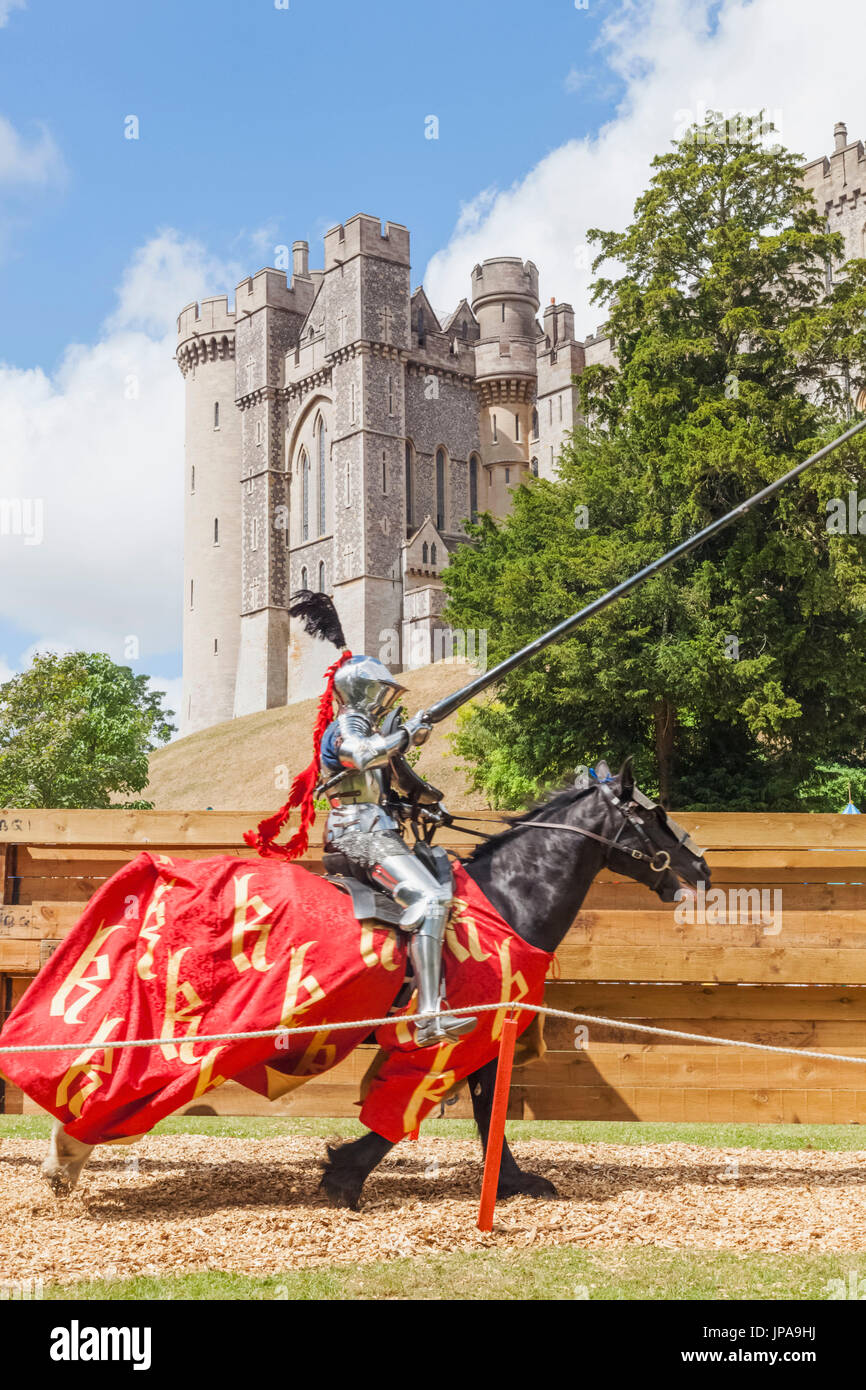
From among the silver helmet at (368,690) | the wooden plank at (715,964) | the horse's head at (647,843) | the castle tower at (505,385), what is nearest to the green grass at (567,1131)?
the wooden plank at (715,964)

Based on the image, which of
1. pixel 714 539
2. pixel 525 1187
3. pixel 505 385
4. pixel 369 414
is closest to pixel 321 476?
pixel 369 414

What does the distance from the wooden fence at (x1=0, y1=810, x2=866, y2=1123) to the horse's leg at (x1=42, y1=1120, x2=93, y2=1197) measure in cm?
203

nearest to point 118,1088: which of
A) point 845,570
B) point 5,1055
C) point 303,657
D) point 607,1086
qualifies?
point 5,1055

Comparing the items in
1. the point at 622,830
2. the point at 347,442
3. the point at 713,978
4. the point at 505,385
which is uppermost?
the point at 505,385

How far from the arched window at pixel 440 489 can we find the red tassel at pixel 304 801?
66.5 meters

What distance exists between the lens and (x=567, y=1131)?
777 centimetres

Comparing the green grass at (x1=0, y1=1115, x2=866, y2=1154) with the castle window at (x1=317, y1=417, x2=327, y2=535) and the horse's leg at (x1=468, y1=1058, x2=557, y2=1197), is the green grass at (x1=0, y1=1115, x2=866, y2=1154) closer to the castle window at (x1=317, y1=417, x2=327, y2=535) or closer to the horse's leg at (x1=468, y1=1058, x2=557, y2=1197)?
the horse's leg at (x1=468, y1=1058, x2=557, y2=1197)

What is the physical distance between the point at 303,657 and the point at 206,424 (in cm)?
1730

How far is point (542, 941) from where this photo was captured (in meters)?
6.31

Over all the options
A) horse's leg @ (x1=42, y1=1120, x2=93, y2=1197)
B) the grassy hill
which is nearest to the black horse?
horse's leg @ (x1=42, y1=1120, x2=93, y2=1197)

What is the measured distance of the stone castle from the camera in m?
68.2

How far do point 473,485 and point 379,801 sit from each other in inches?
2747

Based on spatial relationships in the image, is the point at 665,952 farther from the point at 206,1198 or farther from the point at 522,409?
the point at 522,409

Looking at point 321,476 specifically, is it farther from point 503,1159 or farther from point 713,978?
point 503,1159
